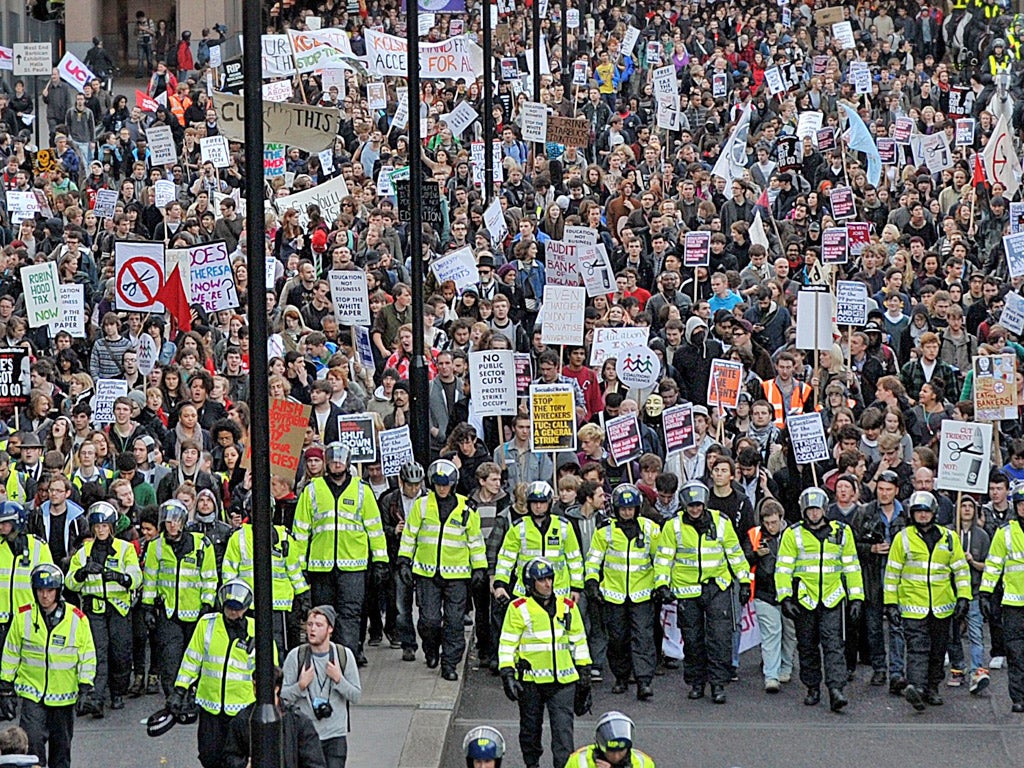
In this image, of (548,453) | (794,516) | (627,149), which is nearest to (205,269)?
(548,453)

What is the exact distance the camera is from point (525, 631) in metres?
11.7

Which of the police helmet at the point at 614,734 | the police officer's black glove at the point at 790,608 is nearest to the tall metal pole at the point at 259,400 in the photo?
the police helmet at the point at 614,734

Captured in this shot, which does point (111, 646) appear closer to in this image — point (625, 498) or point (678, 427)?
point (625, 498)

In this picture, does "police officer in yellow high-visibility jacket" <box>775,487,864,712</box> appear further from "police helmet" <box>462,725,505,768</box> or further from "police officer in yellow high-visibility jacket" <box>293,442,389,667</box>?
"police helmet" <box>462,725,505,768</box>

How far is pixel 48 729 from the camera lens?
11734mm

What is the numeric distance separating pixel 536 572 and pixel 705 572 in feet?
6.93

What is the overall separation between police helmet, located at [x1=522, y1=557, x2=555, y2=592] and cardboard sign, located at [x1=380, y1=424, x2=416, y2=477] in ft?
9.50

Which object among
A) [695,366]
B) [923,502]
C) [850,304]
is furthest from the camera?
[850,304]

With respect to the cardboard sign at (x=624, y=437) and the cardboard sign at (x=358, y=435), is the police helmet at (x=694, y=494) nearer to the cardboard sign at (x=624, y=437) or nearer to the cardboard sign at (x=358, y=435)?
the cardboard sign at (x=624, y=437)

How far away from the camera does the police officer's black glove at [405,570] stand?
532 inches

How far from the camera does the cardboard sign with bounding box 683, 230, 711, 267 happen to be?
19797 millimetres

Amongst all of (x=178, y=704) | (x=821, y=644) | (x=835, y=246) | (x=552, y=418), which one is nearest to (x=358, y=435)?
(x=552, y=418)

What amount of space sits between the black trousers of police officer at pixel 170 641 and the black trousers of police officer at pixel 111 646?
0.22m

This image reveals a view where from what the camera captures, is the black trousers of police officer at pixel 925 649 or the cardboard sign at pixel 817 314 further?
the cardboard sign at pixel 817 314
